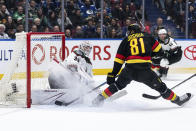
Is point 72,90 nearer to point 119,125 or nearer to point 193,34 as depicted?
point 119,125

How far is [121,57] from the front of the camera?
4.85m

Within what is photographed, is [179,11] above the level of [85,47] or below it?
above

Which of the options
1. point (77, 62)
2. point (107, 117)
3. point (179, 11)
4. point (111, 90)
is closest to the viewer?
point (107, 117)

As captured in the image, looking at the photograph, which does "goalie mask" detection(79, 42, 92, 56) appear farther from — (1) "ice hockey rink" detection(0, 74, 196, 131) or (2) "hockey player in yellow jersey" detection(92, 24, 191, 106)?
(1) "ice hockey rink" detection(0, 74, 196, 131)

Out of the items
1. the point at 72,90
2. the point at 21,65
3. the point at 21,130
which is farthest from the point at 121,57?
the point at 21,130

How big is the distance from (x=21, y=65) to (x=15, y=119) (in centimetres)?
96

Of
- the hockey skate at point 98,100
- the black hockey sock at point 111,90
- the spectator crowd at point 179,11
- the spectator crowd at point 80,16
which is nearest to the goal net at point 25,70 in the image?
the hockey skate at point 98,100

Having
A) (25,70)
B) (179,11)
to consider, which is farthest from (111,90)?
(179,11)

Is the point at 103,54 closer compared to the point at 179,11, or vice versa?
the point at 103,54

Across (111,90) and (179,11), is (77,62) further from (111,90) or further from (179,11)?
(179,11)

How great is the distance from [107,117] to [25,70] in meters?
1.23

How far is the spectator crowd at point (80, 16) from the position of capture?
8.43m

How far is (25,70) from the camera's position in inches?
203

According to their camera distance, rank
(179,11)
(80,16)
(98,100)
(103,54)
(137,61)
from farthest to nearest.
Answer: (179,11)
(80,16)
(103,54)
(98,100)
(137,61)
